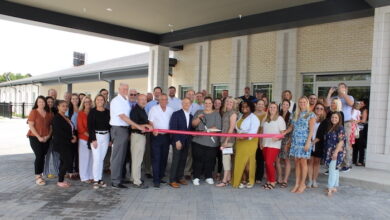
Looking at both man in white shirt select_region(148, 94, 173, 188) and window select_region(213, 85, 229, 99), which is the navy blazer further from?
window select_region(213, 85, 229, 99)

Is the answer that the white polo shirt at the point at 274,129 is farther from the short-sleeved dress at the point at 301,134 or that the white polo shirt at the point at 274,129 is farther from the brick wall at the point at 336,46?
the brick wall at the point at 336,46

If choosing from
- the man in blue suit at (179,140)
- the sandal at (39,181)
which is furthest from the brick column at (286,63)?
the sandal at (39,181)

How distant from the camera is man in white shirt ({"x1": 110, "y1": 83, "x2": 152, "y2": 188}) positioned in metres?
5.79

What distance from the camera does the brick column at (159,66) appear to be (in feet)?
44.8

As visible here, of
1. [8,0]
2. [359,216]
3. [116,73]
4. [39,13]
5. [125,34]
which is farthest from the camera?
[116,73]

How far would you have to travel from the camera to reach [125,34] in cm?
1221

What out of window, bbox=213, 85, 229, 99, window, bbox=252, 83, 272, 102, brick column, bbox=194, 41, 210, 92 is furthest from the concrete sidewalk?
brick column, bbox=194, 41, 210, 92

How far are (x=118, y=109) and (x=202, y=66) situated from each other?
9956 mm

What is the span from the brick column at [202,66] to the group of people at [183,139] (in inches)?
337

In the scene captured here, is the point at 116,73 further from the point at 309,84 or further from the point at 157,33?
the point at 309,84

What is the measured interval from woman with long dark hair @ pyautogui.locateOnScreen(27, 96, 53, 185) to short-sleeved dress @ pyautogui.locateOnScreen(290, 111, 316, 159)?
488 cm

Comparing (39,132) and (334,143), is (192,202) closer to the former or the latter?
(334,143)

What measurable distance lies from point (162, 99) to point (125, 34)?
6.97 m

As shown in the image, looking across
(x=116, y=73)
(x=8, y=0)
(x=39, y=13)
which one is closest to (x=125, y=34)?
(x=39, y=13)
